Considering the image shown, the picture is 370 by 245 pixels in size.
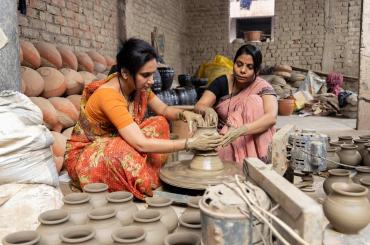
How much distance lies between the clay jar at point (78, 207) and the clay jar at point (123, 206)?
120 mm

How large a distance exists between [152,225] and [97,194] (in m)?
0.54

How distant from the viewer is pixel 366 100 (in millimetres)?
5512

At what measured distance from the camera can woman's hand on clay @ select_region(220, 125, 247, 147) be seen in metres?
2.80

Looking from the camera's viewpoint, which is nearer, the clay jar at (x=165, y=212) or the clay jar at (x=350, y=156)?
the clay jar at (x=165, y=212)

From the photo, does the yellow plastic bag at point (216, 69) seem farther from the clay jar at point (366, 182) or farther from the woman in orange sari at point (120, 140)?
the clay jar at point (366, 182)

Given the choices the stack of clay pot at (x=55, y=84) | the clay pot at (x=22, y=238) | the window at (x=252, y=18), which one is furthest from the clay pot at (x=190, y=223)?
the window at (x=252, y=18)

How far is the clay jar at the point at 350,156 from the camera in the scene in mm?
2846

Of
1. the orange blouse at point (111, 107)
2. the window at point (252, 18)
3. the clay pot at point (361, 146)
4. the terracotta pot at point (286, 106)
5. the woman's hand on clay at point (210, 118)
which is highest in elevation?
the window at point (252, 18)

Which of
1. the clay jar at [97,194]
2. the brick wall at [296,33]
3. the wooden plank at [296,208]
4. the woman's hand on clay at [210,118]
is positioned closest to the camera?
the wooden plank at [296,208]

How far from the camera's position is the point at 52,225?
5.87 feet

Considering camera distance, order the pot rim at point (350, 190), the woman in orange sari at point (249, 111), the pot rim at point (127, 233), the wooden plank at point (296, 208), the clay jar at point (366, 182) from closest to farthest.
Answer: the wooden plank at point (296, 208) < the pot rim at point (127, 233) < the pot rim at point (350, 190) < the clay jar at point (366, 182) < the woman in orange sari at point (249, 111)

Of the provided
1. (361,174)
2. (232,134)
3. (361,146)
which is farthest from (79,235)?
(361,146)

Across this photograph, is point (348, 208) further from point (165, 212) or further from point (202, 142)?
point (202, 142)

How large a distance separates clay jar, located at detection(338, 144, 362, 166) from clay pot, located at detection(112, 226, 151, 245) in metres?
1.84
